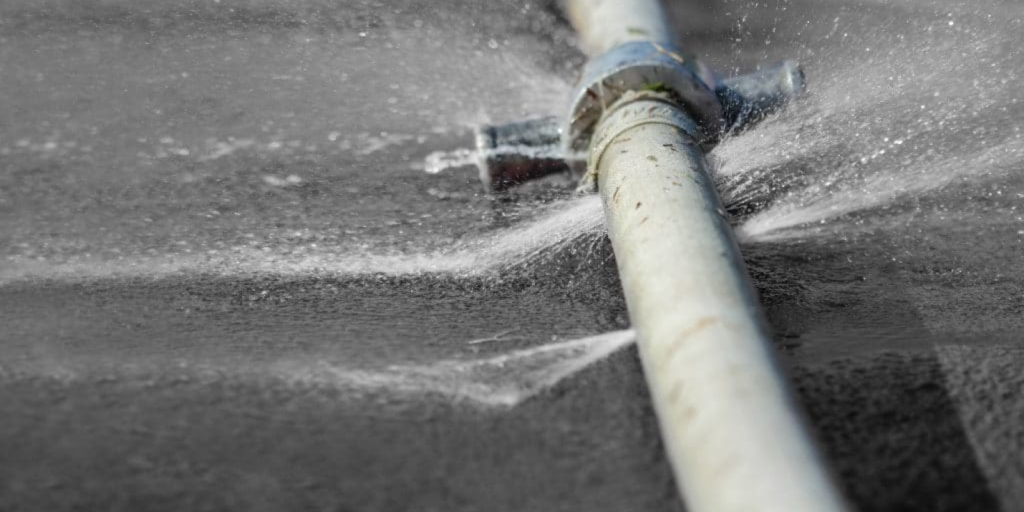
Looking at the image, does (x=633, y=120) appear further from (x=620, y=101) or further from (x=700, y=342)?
(x=700, y=342)

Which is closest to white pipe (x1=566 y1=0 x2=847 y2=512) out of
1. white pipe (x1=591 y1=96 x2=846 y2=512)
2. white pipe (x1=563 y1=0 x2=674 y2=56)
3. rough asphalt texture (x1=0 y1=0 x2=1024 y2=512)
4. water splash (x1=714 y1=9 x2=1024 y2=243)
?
white pipe (x1=591 y1=96 x2=846 y2=512)

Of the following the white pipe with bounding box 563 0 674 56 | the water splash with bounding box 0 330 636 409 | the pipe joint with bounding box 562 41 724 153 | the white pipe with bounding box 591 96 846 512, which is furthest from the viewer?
the white pipe with bounding box 563 0 674 56

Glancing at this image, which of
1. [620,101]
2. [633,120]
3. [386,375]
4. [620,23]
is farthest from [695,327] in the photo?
[620,23]

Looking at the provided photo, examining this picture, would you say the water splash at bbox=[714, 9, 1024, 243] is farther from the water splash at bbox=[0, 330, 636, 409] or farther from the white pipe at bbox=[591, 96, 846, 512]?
the water splash at bbox=[0, 330, 636, 409]

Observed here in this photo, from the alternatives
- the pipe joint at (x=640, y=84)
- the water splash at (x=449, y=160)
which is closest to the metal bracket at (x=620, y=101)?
the pipe joint at (x=640, y=84)

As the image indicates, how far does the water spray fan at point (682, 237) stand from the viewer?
1493 millimetres

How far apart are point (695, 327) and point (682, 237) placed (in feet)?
0.99

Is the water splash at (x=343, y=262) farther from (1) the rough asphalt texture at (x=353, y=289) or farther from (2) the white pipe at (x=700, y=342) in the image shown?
(2) the white pipe at (x=700, y=342)

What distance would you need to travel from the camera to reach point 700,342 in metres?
1.71

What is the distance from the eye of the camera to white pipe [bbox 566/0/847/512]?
1464 mm

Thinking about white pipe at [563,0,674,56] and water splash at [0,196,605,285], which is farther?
white pipe at [563,0,674,56]

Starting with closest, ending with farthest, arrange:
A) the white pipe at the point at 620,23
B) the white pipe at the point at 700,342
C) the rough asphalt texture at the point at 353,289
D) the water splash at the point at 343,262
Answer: the white pipe at the point at 700,342, the rough asphalt texture at the point at 353,289, the water splash at the point at 343,262, the white pipe at the point at 620,23

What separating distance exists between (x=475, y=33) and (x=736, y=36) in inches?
39.5

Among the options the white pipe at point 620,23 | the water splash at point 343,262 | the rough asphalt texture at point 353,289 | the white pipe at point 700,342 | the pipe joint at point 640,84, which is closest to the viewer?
the white pipe at point 700,342
